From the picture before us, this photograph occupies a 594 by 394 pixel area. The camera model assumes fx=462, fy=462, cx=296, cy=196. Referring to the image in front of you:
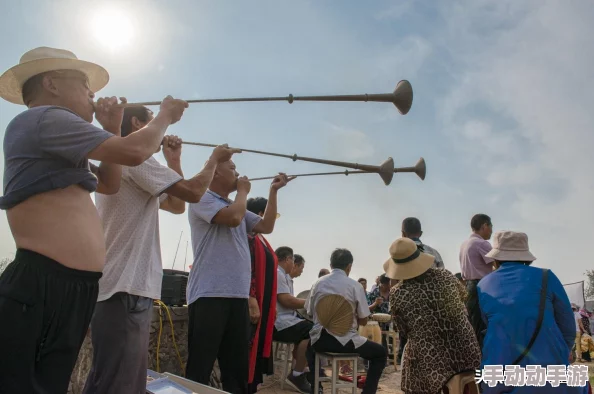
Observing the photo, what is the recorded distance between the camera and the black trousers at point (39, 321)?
1.59 meters

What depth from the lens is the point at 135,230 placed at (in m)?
2.41

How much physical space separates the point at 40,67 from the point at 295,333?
4789 mm

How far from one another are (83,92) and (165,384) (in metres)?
1.95

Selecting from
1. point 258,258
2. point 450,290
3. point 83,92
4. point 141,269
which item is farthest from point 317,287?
point 83,92

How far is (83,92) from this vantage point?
208 cm

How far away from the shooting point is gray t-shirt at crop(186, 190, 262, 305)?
331 cm

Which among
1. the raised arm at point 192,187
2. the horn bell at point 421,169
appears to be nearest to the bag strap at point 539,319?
the horn bell at point 421,169

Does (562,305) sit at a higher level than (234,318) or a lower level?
higher

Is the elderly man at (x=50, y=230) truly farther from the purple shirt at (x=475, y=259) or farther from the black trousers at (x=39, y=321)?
the purple shirt at (x=475, y=259)

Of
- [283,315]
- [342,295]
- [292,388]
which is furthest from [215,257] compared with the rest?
[292,388]

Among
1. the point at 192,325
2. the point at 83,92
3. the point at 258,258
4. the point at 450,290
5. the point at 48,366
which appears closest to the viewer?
the point at 48,366

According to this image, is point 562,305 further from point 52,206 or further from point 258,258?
point 52,206

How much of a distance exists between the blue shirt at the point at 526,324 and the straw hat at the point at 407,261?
0.61m

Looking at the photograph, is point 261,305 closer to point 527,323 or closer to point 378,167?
point 378,167
